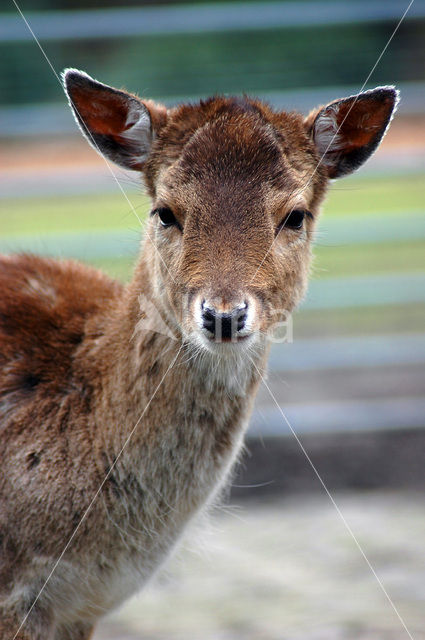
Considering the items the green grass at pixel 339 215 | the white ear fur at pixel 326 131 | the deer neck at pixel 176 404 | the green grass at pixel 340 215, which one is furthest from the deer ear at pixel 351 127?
the green grass at pixel 339 215

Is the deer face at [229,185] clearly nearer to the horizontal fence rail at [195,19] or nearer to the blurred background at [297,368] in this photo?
the blurred background at [297,368]

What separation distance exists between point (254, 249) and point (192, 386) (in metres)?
0.59

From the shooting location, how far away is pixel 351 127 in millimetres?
3934

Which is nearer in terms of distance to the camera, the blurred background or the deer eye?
the deer eye

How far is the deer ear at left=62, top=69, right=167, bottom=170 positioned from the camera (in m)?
3.73

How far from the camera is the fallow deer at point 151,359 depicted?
3420mm

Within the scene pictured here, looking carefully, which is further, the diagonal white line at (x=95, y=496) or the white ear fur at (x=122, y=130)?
the white ear fur at (x=122, y=130)

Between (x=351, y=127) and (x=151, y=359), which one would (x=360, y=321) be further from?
(x=151, y=359)

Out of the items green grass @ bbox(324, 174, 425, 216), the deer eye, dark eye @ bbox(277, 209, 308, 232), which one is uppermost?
the deer eye

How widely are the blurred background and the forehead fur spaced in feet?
1.31

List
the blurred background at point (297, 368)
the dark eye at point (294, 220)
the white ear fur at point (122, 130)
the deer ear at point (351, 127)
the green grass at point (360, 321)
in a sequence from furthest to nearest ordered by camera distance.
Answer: the green grass at point (360, 321) → the blurred background at point (297, 368) → the deer ear at point (351, 127) → the white ear fur at point (122, 130) → the dark eye at point (294, 220)

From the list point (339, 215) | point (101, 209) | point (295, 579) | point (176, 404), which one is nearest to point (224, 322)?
point (176, 404)

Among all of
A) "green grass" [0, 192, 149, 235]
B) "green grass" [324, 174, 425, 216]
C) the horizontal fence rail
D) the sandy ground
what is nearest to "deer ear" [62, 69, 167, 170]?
the sandy ground

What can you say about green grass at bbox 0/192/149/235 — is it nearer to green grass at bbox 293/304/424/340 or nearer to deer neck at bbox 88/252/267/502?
green grass at bbox 293/304/424/340
